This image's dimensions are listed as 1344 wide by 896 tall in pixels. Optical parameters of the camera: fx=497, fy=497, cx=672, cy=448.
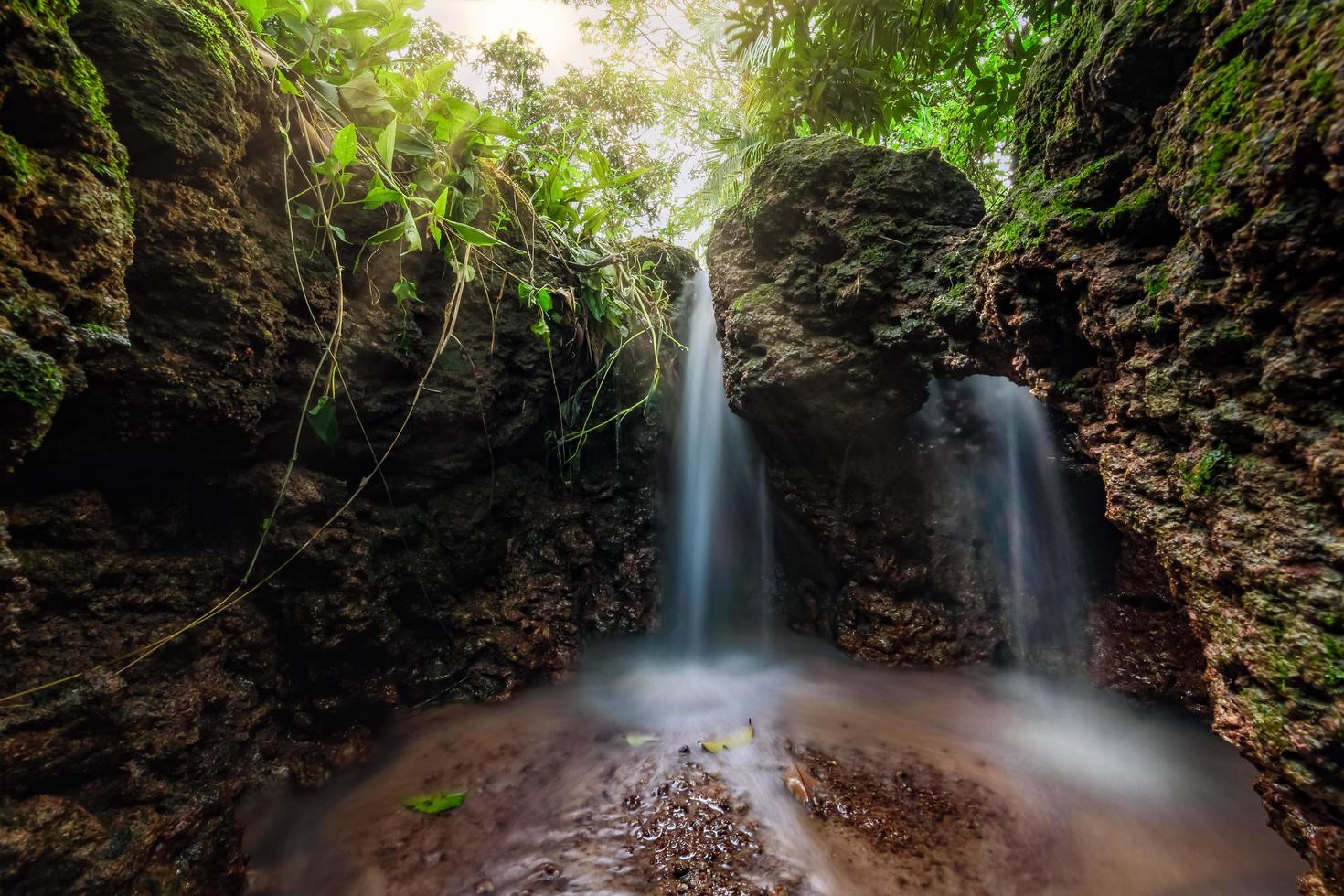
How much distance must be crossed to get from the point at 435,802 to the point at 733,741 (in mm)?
1431

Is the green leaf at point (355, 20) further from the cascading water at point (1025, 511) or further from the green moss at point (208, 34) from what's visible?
the cascading water at point (1025, 511)

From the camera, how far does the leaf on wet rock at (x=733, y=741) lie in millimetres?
2529

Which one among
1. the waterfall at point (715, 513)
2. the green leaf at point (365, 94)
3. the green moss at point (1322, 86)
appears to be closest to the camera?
the green moss at point (1322, 86)

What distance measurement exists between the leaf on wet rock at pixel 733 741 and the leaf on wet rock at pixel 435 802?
117 cm

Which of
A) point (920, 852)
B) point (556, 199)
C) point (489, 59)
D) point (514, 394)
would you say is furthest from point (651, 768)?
point (489, 59)

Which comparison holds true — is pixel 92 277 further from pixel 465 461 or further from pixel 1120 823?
pixel 1120 823

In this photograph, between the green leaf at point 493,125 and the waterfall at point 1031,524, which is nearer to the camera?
the green leaf at point 493,125

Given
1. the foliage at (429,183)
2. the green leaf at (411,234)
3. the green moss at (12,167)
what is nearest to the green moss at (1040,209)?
the foliage at (429,183)

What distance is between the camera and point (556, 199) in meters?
3.52

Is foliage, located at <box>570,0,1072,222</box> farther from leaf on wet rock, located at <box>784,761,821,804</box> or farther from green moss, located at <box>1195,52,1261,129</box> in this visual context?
leaf on wet rock, located at <box>784,761,821,804</box>

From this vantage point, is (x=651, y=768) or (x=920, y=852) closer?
(x=920, y=852)

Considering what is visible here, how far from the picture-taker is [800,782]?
2205 mm

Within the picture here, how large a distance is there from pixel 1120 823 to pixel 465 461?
379cm

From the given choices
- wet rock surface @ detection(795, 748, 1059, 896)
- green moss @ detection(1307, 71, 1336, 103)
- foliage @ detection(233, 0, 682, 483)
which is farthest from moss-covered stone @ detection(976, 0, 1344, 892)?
foliage @ detection(233, 0, 682, 483)
